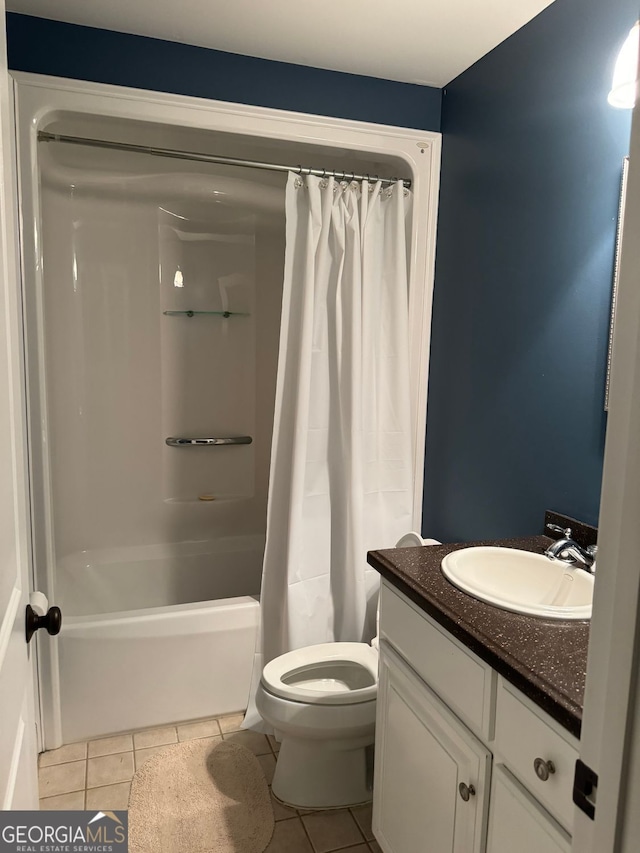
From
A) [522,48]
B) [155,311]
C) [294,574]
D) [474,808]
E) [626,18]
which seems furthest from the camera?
[155,311]

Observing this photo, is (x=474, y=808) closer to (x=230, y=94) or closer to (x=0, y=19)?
(x=0, y=19)

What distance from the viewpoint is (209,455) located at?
3160 mm

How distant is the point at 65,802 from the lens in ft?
6.31

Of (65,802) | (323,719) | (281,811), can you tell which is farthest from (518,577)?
(65,802)

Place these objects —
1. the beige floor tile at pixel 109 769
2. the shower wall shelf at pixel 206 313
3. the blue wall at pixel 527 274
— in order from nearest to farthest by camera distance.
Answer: the blue wall at pixel 527 274
the beige floor tile at pixel 109 769
the shower wall shelf at pixel 206 313

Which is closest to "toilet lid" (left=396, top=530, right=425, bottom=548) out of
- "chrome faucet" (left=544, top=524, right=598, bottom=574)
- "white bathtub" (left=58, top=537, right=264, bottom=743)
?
"chrome faucet" (left=544, top=524, right=598, bottom=574)

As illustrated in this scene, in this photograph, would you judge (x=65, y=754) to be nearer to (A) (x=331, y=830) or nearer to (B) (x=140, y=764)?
(B) (x=140, y=764)

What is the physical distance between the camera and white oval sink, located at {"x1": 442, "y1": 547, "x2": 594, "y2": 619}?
1453 mm

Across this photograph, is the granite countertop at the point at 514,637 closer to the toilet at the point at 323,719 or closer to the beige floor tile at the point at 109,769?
the toilet at the point at 323,719

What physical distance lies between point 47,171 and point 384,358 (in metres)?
1.69

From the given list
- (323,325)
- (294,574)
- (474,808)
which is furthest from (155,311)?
(474,808)

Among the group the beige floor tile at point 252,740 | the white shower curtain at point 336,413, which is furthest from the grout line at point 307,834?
the white shower curtain at point 336,413

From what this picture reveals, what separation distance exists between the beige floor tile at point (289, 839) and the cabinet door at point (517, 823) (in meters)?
0.80

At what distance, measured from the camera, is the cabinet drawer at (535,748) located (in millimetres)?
978
